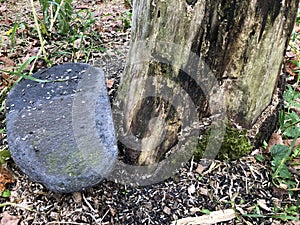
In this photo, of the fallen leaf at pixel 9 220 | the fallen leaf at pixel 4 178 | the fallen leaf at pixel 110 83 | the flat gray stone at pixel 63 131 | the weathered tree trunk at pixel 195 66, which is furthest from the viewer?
the fallen leaf at pixel 110 83

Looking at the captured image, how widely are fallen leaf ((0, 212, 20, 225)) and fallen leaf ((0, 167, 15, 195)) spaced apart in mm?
170

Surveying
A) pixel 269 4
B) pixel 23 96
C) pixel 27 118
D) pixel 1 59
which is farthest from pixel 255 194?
pixel 1 59

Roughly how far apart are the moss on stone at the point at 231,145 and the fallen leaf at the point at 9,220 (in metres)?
1.07

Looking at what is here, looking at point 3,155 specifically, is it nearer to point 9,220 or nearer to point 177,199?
point 9,220

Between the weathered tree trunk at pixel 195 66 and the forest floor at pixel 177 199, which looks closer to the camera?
the weathered tree trunk at pixel 195 66

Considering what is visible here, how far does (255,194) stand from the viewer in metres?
1.76

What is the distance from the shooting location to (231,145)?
5.99ft

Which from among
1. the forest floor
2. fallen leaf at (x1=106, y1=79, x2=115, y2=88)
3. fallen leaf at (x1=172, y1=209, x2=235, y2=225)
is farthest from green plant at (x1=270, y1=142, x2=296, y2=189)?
fallen leaf at (x1=106, y1=79, x2=115, y2=88)

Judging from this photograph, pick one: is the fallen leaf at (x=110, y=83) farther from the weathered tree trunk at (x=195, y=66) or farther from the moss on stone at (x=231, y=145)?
the moss on stone at (x=231, y=145)

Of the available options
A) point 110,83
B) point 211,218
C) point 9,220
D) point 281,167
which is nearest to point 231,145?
point 281,167

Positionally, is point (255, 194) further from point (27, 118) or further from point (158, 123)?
point (27, 118)

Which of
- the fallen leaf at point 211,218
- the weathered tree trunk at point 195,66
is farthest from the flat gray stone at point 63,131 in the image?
the fallen leaf at point 211,218

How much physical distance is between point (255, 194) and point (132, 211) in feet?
2.36

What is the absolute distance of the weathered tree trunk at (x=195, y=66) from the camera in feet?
4.59
